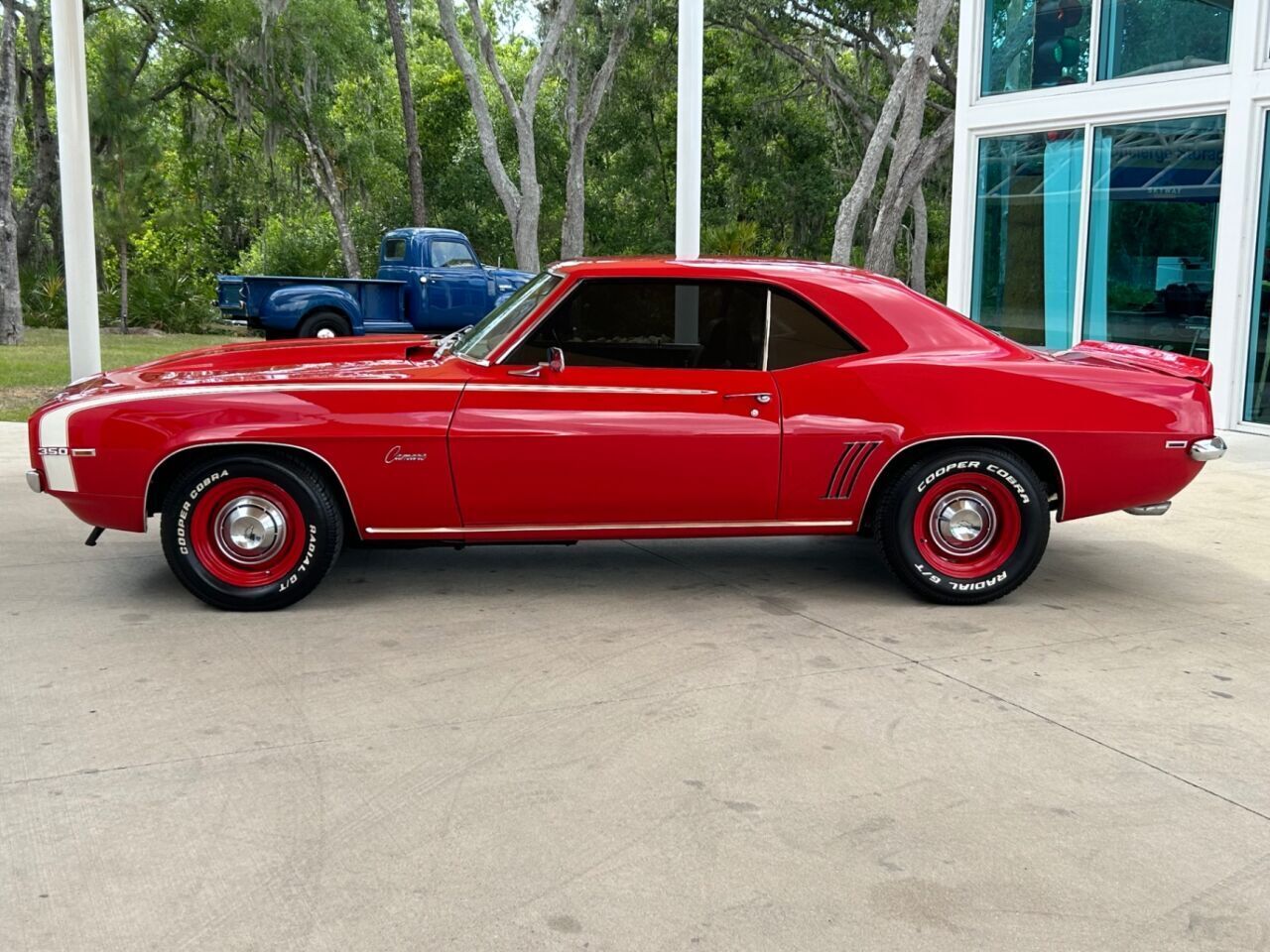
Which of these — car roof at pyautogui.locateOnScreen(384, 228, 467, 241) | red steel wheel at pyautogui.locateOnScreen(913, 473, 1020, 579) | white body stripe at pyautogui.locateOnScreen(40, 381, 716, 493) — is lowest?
red steel wheel at pyautogui.locateOnScreen(913, 473, 1020, 579)

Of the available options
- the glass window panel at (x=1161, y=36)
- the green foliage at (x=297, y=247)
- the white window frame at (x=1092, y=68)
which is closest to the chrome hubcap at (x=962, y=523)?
the white window frame at (x=1092, y=68)

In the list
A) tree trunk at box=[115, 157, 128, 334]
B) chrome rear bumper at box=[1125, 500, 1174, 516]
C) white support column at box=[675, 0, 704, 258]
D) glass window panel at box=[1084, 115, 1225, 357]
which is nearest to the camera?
chrome rear bumper at box=[1125, 500, 1174, 516]

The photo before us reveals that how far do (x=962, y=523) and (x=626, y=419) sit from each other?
5.40 ft

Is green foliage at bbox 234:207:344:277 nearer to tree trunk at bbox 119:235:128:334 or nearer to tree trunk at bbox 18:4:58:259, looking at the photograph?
tree trunk at bbox 18:4:58:259

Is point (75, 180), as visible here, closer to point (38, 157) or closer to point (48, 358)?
point (48, 358)

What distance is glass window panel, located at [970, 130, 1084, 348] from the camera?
1332 centimetres

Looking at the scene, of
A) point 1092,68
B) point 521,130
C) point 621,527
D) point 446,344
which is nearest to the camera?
point 621,527

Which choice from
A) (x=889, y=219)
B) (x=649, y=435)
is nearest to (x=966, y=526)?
(x=649, y=435)

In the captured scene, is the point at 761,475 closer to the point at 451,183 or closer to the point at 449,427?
the point at 449,427

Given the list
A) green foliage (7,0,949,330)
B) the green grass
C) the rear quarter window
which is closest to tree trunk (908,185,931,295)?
green foliage (7,0,949,330)

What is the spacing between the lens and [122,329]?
2552cm

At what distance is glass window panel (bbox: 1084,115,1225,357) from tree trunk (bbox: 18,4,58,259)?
22.8 m

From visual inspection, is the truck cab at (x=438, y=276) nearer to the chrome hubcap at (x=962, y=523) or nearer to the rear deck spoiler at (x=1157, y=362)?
the rear deck spoiler at (x=1157, y=362)

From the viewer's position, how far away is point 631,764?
13.3 feet
